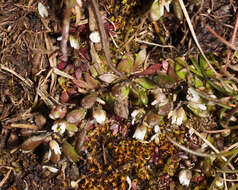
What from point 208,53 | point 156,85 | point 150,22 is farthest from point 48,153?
point 208,53

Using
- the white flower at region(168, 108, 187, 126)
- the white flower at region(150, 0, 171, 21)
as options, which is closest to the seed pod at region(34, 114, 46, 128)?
the white flower at region(168, 108, 187, 126)

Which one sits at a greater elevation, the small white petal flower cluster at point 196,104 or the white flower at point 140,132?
the small white petal flower cluster at point 196,104

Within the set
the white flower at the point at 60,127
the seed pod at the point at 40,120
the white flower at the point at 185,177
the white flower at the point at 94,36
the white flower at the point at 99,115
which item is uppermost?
the white flower at the point at 94,36

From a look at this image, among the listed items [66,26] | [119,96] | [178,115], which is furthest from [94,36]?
[178,115]

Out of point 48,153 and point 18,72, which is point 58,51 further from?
point 48,153

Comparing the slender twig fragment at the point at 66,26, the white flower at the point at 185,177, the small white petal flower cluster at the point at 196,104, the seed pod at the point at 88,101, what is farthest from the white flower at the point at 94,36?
the white flower at the point at 185,177

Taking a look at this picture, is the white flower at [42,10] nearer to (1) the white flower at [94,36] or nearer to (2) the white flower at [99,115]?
(1) the white flower at [94,36]
